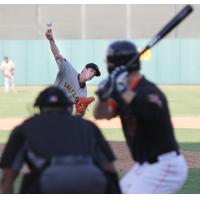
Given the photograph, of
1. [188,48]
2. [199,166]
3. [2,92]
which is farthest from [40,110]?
[188,48]

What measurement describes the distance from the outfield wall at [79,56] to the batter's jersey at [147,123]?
3425 centimetres

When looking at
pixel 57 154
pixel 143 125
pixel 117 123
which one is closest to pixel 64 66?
pixel 143 125

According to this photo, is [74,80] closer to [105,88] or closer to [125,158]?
[125,158]

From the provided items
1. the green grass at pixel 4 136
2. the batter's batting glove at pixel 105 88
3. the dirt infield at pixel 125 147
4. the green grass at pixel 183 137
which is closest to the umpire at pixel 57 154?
the batter's batting glove at pixel 105 88

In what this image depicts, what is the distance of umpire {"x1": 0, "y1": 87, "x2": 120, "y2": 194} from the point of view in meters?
4.89

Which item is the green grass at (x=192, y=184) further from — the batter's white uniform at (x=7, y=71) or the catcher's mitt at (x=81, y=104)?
the batter's white uniform at (x=7, y=71)

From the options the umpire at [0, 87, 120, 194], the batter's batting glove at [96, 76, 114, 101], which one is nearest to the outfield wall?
the batter's batting glove at [96, 76, 114, 101]

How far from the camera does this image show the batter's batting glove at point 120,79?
5.63m

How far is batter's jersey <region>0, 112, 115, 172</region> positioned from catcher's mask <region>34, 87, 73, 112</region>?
0.07m

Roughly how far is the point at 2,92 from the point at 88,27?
23.7 feet

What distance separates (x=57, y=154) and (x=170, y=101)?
25.2m

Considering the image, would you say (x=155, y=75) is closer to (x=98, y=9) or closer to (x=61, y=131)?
(x=98, y=9)

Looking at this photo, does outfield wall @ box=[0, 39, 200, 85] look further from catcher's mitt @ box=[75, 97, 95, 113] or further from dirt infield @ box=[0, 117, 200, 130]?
catcher's mitt @ box=[75, 97, 95, 113]

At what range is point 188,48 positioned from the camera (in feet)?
135
